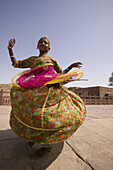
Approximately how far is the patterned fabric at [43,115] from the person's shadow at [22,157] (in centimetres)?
31

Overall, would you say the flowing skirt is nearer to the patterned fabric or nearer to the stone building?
the patterned fabric

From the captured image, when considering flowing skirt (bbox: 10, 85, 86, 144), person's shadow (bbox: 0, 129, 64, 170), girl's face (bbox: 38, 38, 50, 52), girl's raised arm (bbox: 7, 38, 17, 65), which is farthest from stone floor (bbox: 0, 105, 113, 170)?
girl's face (bbox: 38, 38, 50, 52)

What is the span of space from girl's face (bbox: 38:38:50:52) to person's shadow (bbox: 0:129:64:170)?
5.25 ft

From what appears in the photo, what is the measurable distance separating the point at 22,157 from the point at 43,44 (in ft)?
5.59

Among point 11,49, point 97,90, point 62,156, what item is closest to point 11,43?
point 11,49

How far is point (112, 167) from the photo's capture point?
1.00 meters

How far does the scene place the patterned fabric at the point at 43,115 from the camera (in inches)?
36.8

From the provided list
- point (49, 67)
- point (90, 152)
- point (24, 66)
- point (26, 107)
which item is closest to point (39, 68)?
point (49, 67)

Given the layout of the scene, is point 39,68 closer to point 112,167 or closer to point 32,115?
point 32,115

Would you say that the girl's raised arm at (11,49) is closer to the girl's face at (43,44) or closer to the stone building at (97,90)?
the girl's face at (43,44)

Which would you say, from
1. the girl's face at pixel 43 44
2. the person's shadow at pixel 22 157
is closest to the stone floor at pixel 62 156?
the person's shadow at pixel 22 157

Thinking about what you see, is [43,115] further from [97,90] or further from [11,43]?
[97,90]

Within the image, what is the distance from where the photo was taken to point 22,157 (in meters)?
1.13

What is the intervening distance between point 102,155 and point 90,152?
15 centimetres
